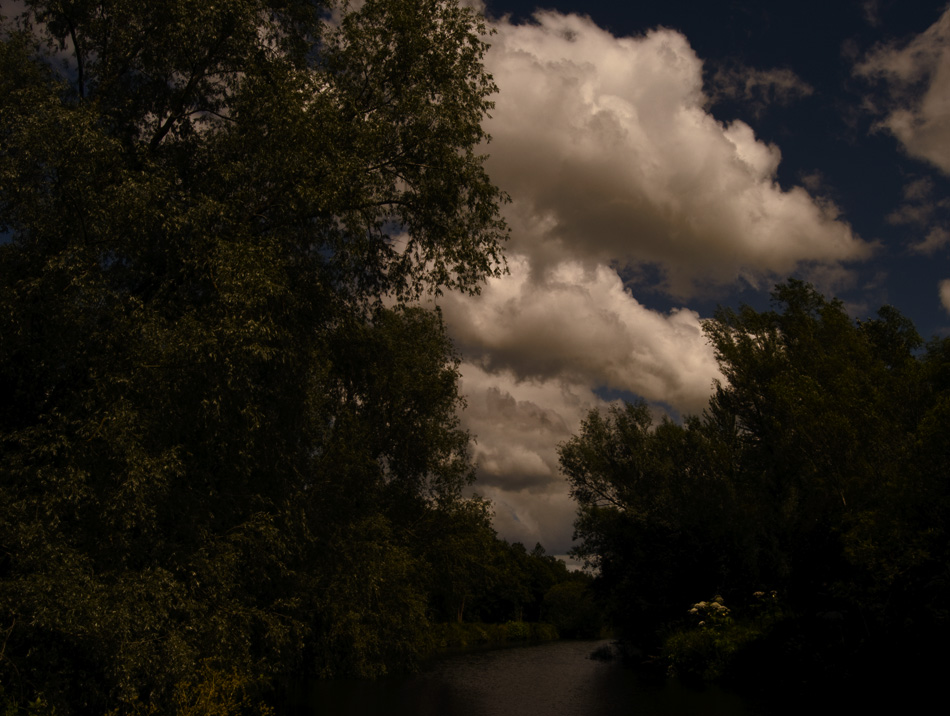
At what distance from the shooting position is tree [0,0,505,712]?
34.7ft

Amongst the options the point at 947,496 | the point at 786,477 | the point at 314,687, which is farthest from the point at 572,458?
the point at 947,496

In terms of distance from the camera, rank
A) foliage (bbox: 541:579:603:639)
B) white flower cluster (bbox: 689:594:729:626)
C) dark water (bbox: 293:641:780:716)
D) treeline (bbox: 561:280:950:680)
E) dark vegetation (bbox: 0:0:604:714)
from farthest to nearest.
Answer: foliage (bbox: 541:579:603:639), white flower cluster (bbox: 689:594:729:626), dark water (bbox: 293:641:780:716), treeline (bbox: 561:280:950:680), dark vegetation (bbox: 0:0:604:714)

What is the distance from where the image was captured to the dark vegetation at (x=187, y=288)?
10.6 metres

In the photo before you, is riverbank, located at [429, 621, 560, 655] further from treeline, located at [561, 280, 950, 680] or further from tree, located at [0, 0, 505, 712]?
tree, located at [0, 0, 505, 712]

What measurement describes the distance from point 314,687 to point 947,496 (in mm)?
24176

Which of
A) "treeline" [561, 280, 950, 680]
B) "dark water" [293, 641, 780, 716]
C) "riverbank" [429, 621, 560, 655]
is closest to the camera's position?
"treeline" [561, 280, 950, 680]

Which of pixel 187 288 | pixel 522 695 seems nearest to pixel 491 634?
pixel 522 695

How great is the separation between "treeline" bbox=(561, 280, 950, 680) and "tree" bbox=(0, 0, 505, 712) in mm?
14434

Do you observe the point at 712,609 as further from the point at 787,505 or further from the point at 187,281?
the point at 187,281

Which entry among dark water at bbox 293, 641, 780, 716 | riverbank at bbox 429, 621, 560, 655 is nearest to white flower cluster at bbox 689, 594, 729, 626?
dark water at bbox 293, 641, 780, 716

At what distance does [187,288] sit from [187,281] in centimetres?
13

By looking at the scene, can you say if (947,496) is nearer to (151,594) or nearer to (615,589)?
(151,594)

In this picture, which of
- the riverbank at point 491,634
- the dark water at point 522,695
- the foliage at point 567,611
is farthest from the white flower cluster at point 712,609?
the foliage at point 567,611

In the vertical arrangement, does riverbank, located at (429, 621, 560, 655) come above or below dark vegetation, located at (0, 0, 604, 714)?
below
